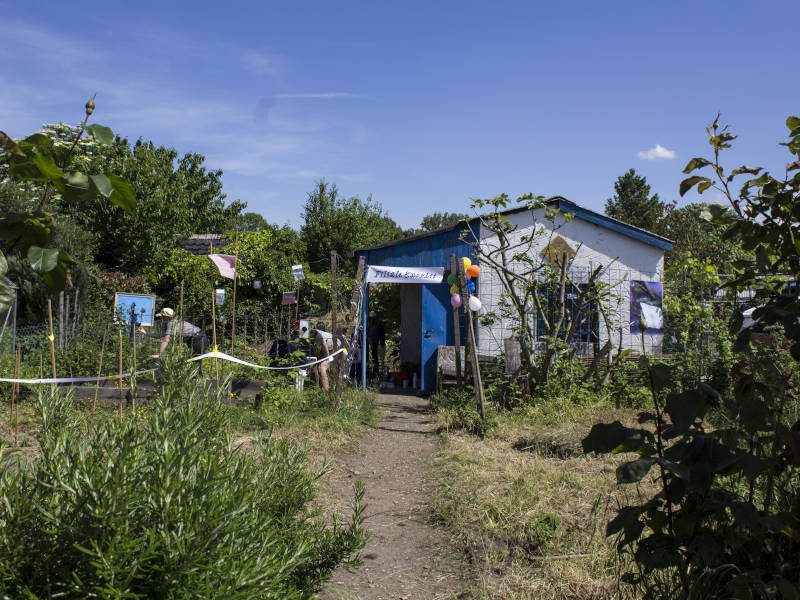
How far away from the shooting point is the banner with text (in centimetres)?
1116

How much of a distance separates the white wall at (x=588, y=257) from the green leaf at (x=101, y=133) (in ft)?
35.8

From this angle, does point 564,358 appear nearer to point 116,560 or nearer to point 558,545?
point 558,545

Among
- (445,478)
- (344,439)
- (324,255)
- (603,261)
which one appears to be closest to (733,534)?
(445,478)

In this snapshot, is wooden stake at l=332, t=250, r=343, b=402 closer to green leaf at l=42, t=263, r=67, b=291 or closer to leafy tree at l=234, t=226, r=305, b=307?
green leaf at l=42, t=263, r=67, b=291

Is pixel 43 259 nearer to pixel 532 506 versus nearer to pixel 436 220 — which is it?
pixel 532 506

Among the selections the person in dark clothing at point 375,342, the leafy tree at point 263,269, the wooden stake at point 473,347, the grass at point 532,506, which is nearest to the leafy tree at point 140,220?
the leafy tree at point 263,269

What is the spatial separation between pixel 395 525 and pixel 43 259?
4.04 meters

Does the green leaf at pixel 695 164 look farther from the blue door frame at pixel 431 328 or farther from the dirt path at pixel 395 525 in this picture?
the blue door frame at pixel 431 328

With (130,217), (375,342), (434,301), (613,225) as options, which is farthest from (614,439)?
(130,217)

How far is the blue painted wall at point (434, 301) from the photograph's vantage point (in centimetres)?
1212

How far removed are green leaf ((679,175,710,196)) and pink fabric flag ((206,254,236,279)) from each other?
6143mm

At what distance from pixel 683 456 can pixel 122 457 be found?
5.93ft

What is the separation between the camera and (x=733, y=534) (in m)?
2.17

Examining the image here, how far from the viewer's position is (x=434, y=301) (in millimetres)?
12148
